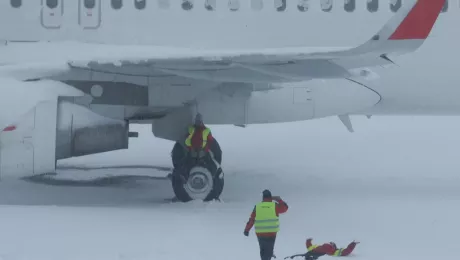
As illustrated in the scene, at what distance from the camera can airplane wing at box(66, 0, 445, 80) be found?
1077 cm

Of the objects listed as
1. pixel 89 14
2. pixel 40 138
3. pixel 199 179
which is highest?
pixel 89 14

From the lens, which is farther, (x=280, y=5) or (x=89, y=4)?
(x=280, y=5)

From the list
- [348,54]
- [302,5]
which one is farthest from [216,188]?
[348,54]

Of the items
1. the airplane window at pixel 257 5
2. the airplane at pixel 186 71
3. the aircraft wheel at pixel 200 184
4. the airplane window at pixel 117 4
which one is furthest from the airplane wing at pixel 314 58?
the aircraft wheel at pixel 200 184

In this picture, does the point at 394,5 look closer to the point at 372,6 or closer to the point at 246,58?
the point at 372,6

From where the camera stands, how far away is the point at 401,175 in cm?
1842

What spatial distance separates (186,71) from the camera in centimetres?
1230

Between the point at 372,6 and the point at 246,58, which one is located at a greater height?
the point at 372,6

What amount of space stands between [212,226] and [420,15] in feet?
12.9

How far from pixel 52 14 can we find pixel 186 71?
2.65 metres

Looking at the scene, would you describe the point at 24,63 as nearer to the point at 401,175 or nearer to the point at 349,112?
the point at 349,112

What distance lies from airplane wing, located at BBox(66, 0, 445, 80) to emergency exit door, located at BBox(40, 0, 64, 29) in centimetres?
122

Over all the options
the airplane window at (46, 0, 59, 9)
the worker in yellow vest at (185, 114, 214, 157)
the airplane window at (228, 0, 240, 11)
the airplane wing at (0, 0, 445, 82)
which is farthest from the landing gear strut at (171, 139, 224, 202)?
the airplane window at (46, 0, 59, 9)

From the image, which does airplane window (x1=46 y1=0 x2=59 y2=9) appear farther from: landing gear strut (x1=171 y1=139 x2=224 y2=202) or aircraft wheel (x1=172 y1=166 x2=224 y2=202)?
aircraft wheel (x1=172 y1=166 x2=224 y2=202)
